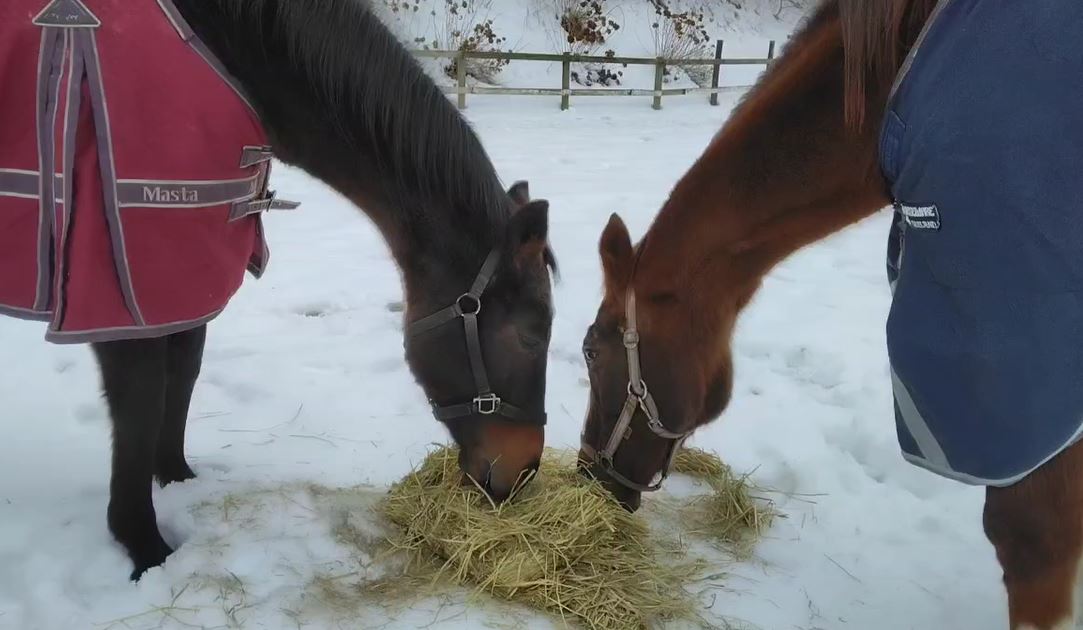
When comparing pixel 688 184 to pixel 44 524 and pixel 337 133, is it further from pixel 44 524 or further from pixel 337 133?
pixel 44 524

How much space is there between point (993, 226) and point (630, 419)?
44.3 inches

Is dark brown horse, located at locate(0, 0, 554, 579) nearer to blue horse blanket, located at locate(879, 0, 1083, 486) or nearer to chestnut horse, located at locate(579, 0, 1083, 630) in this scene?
chestnut horse, located at locate(579, 0, 1083, 630)

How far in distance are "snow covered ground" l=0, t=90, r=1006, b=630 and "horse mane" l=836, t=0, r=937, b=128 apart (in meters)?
0.94

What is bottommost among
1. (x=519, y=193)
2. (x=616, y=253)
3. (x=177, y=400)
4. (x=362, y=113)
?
(x=177, y=400)

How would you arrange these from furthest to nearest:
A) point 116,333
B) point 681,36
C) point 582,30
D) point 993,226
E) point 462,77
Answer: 1. point 681,36
2. point 582,30
3. point 462,77
4. point 116,333
5. point 993,226

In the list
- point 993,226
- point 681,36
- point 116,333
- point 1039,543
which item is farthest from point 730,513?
point 681,36

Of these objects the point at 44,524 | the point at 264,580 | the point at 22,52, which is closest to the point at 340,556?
the point at 264,580

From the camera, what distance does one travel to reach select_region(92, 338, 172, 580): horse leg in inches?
76.0

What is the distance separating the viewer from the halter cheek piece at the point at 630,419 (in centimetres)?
198

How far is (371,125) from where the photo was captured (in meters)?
1.94

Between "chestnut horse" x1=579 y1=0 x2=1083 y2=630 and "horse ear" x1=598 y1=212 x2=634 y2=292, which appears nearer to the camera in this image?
"chestnut horse" x1=579 y1=0 x2=1083 y2=630

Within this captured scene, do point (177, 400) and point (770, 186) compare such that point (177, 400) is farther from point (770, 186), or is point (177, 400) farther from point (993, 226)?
point (993, 226)

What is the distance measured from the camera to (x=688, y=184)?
1.82m

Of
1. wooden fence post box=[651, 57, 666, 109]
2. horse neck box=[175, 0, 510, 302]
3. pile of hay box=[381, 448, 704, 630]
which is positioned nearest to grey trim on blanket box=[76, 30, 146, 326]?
horse neck box=[175, 0, 510, 302]
